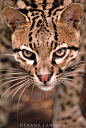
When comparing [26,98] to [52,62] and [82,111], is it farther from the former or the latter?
[52,62]

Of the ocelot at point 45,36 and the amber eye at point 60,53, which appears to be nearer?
the ocelot at point 45,36

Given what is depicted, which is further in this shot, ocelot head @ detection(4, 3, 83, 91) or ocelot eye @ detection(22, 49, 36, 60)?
ocelot eye @ detection(22, 49, 36, 60)

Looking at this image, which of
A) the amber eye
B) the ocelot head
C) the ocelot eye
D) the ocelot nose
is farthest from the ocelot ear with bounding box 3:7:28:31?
the ocelot nose

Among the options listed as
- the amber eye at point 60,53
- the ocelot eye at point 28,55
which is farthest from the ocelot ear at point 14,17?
the amber eye at point 60,53

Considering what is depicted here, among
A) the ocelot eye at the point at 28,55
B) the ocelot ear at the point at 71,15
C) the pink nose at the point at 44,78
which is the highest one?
the ocelot ear at the point at 71,15

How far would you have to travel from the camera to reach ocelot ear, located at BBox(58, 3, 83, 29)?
327 cm

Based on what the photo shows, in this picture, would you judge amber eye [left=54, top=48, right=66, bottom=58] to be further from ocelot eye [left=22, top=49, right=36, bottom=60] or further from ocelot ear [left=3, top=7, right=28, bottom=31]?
ocelot ear [left=3, top=7, right=28, bottom=31]

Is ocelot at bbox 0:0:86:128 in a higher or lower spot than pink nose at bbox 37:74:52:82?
A: higher

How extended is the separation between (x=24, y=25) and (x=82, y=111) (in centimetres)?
208

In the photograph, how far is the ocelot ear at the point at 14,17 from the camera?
130 inches

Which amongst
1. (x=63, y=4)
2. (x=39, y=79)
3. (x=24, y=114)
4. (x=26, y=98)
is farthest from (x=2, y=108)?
(x=63, y=4)

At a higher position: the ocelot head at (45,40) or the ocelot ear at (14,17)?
the ocelot ear at (14,17)

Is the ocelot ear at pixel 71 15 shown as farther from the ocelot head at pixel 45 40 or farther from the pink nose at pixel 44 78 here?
the pink nose at pixel 44 78

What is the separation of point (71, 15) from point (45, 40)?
45cm
